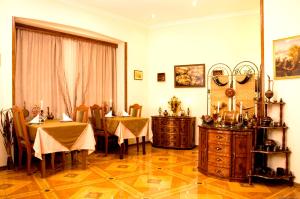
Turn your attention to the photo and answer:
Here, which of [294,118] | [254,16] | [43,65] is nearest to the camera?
[294,118]

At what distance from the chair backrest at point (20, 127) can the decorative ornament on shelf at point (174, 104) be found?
348 centimetres

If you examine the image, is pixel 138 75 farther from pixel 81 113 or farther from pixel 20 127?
pixel 20 127

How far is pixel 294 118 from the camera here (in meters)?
3.52

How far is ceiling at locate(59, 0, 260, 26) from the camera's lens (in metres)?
5.16

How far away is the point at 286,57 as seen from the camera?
3607mm

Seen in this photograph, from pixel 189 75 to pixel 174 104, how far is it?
820 millimetres

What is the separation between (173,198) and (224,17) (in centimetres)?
447

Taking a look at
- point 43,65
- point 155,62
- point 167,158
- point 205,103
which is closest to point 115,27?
point 155,62

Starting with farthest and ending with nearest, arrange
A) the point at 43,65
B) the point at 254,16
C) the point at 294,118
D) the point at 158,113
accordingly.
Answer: the point at 158,113 → the point at 254,16 → the point at 43,65 → the point at 294,118

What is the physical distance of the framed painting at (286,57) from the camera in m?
3.51

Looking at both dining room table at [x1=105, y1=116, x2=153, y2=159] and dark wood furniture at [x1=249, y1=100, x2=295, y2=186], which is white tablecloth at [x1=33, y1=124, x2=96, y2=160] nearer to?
dining room table at [x1=105, y1=116, x2=153, y2=159]

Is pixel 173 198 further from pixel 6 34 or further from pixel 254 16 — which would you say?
pixel 254 16

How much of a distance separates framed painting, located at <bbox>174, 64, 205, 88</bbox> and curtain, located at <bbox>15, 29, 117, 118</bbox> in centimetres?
161

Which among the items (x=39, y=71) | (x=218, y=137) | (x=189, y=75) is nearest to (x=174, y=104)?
(x=189, y=75)
